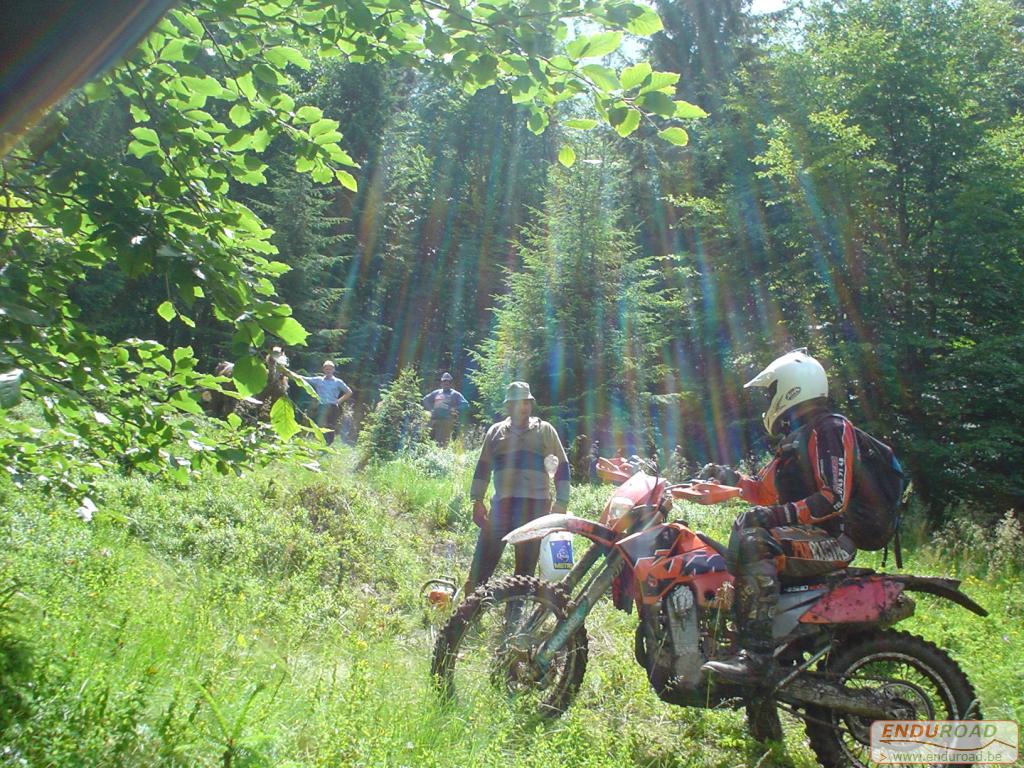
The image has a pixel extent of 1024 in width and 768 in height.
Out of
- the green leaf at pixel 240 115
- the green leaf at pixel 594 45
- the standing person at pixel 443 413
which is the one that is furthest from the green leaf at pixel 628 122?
the standing person at pixel 443 413

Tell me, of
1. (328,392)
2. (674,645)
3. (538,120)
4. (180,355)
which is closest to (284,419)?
(180,355)

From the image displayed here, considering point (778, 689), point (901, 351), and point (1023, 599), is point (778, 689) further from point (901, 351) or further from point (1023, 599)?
point (901, 351)

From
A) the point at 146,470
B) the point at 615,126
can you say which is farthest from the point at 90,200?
the point at 615,126

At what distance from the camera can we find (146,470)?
3.43 meters

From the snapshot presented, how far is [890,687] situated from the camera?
390cm

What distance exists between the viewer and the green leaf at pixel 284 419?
8.68 ft

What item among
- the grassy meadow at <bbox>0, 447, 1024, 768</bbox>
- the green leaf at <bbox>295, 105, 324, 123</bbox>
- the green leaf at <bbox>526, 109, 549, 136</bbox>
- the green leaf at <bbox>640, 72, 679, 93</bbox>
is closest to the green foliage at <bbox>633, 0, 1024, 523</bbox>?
the grassy meadow at <bbox>0, 447, 1024, 768</bbox>

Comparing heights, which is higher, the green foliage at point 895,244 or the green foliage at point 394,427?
the green foliage at point 895,244

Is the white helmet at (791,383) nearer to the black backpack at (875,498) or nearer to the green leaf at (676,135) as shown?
the black backpack at (875,498)

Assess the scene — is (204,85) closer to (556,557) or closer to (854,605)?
(556,557)

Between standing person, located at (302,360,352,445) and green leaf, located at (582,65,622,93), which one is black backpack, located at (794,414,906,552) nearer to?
green leaf, located at (582,65,622,93)

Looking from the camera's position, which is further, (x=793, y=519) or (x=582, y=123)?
(x=793, y=519)

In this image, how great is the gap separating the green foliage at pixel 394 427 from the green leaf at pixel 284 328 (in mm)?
10109

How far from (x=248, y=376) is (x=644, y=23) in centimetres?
177
